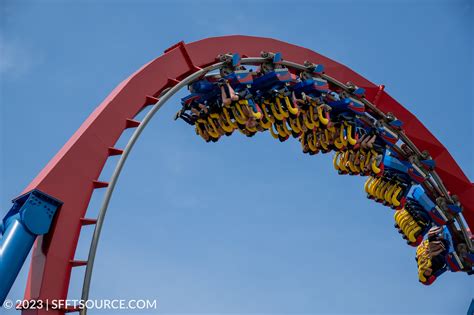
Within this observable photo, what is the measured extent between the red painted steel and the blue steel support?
132 millimetres

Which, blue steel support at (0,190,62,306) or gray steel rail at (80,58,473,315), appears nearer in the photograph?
blue steel support at (0,190,62,306)

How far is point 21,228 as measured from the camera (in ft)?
28.8

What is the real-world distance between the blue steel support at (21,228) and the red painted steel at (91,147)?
5.2 inches

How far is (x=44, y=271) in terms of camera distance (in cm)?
890

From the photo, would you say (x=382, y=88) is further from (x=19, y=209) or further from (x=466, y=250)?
(x=19, y=209)

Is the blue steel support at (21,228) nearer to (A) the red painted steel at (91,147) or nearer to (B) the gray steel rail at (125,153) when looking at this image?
(A) the red painted steel at (91,147)

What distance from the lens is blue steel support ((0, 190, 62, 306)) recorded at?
8.48 m

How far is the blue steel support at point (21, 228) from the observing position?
334 inches

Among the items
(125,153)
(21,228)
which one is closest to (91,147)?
(125,153)

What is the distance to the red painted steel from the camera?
29.7 feet

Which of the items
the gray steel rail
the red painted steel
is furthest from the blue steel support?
Answer: the gray steel rail

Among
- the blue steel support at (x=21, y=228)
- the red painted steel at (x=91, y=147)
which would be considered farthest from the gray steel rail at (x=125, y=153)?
the blue steel support at (x=21, y=228)

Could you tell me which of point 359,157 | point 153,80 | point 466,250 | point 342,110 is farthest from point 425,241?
point 153,80

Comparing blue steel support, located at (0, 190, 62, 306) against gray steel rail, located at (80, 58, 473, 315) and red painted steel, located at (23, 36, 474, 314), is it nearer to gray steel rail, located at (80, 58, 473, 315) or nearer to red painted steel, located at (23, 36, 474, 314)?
red painted steel, located at (23, 36, 474, 314)
